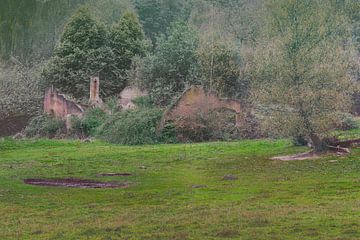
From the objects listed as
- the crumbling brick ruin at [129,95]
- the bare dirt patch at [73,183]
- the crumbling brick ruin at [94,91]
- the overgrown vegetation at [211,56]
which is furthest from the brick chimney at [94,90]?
the bare dirt patch at [73,183]

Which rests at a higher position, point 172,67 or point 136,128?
point 172,67

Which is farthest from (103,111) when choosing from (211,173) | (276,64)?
(211,173)

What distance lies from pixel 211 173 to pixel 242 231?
15.7m

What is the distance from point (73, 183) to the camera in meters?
32.8

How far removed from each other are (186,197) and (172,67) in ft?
127

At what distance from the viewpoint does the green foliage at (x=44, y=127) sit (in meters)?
64.4

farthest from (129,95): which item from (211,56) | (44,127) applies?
(211,56)

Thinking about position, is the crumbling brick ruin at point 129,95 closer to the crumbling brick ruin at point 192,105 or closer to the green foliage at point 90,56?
the green foliage at point 90,56

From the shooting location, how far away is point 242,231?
762 inches

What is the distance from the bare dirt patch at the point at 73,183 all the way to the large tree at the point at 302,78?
11988 mm

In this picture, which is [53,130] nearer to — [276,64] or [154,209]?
[276,64]

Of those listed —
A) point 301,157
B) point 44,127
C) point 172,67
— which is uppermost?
point 172,67

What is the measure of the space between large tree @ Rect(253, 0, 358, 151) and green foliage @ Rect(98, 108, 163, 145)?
15187mm

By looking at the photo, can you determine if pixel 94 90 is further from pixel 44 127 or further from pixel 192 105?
pixel 192 105
